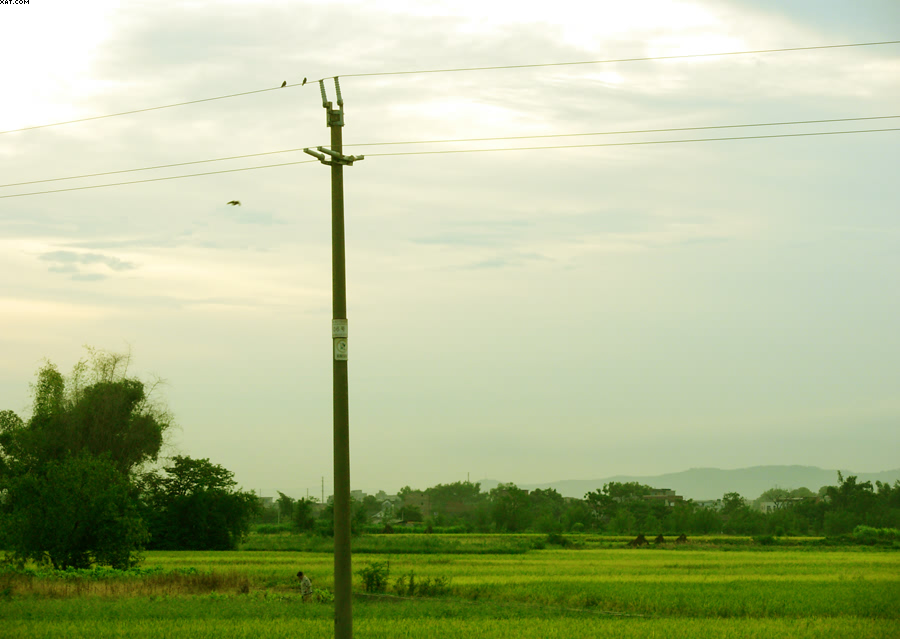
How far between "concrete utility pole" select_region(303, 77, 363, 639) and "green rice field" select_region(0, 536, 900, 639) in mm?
8044

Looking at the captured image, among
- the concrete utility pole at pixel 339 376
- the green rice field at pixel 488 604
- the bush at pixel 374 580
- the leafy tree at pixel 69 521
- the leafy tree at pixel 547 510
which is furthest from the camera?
the leafy tree at pixel 547 510

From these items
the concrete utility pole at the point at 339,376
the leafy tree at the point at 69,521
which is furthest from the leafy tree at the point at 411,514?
the concrete utility pole at the point at 339,376

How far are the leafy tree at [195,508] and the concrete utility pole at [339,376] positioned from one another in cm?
5730

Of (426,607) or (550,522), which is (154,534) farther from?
(550,522)

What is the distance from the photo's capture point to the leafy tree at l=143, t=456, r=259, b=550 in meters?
66.4

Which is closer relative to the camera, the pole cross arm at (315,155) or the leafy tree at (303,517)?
the pole cross arm at (315,155)

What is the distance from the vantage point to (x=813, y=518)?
11869 cm

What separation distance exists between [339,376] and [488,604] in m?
17.4

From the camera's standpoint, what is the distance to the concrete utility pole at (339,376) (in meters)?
12.8

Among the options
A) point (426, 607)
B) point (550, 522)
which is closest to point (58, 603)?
point (426, 607)

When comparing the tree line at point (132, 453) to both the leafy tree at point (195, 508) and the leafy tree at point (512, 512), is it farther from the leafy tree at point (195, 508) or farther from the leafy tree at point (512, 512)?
the leafy tree at point (512, 512)

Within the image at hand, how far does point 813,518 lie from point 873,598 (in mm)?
100045

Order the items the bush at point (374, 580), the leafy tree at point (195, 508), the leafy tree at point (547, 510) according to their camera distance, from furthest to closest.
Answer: the leafy tree at point (547, 510), the leafy tree at point (195, 508), the bush at point (374, 580)

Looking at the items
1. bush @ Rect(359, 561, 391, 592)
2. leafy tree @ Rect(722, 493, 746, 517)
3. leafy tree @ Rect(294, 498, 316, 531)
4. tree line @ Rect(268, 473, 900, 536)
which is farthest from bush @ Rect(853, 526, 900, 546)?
bush @ Rect(359, 561, 391, 592)
